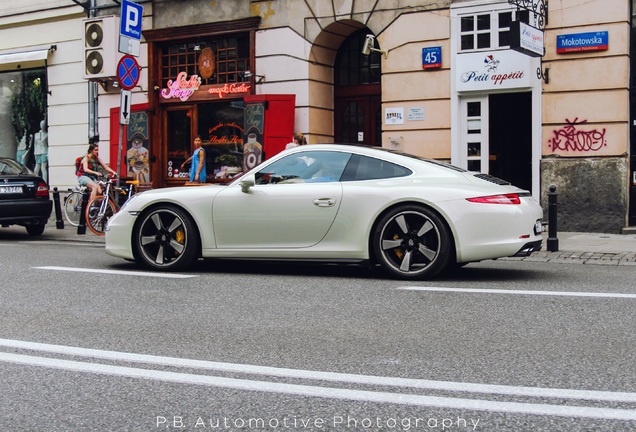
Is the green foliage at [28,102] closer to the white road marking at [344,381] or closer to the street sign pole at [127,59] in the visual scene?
the street sign pole at [127,59]

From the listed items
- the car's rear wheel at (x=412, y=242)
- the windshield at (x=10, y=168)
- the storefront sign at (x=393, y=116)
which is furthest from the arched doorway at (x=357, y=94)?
the car's rear wheel at (x=412, y=242)

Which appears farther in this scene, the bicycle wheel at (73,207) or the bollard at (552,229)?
the bicycle wheel at (73,207)

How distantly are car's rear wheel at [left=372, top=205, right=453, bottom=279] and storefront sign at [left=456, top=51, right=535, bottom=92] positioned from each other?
26.6ft

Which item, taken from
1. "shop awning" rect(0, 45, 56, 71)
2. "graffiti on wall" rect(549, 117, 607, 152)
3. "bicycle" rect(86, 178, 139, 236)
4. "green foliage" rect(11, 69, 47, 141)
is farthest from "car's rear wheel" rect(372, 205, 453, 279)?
"green foliage" rect(11, 69, 47, 141)

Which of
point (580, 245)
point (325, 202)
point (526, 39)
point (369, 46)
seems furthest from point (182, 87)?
point (325, 202)

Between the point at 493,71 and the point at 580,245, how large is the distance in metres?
4.29

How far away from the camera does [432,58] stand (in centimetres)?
1622

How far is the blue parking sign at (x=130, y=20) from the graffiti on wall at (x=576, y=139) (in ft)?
24.8

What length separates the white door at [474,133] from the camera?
16094 millimetres

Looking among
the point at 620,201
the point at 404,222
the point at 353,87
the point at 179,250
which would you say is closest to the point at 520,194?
the point at 404,222

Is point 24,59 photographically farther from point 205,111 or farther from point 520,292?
point 520,292

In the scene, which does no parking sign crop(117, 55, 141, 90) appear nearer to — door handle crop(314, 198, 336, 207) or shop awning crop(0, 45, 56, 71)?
shop awning crop(0, 45, 56, 71)

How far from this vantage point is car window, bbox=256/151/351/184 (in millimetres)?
8523

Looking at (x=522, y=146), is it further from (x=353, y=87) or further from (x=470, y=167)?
(x=353, y=87)
